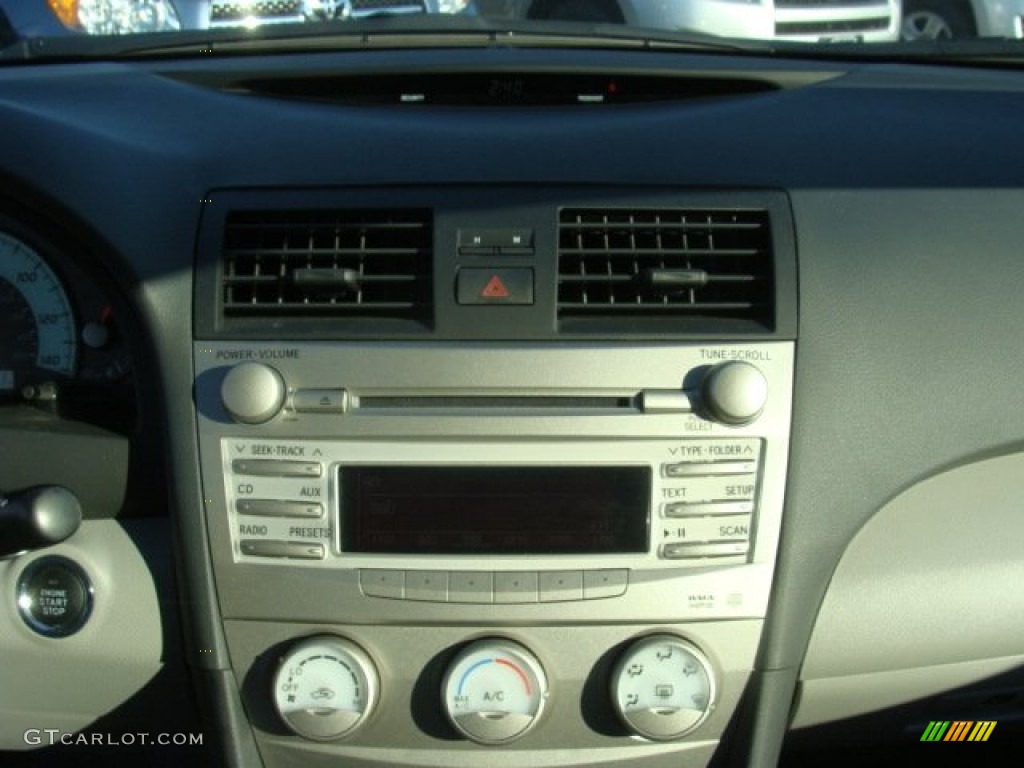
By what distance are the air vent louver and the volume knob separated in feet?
0.45

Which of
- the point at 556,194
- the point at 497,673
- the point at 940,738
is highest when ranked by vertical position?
the point at 556,194

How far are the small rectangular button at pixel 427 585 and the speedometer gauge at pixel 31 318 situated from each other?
33.8 inches

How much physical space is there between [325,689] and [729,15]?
468 cm

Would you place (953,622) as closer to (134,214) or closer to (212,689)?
(212,689)

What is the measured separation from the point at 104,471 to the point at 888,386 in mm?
1475

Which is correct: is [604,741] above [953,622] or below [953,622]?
below

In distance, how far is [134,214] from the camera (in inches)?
101

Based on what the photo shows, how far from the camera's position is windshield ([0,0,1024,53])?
315 cm

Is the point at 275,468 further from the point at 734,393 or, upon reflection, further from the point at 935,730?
the point at 935,730

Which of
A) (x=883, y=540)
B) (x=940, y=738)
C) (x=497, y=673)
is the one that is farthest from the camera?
(x=940, y=738)

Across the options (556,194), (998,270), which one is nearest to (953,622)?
A: (998,270)

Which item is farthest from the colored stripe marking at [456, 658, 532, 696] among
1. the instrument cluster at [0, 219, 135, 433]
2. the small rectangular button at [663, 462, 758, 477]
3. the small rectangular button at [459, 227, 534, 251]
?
the instrument cluster at [0, 219, 135, 433]

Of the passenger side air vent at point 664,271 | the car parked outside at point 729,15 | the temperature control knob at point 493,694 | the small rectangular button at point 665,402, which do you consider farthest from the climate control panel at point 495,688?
the car parked outside at point 729,15

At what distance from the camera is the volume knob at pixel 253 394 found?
2396 millimetres
